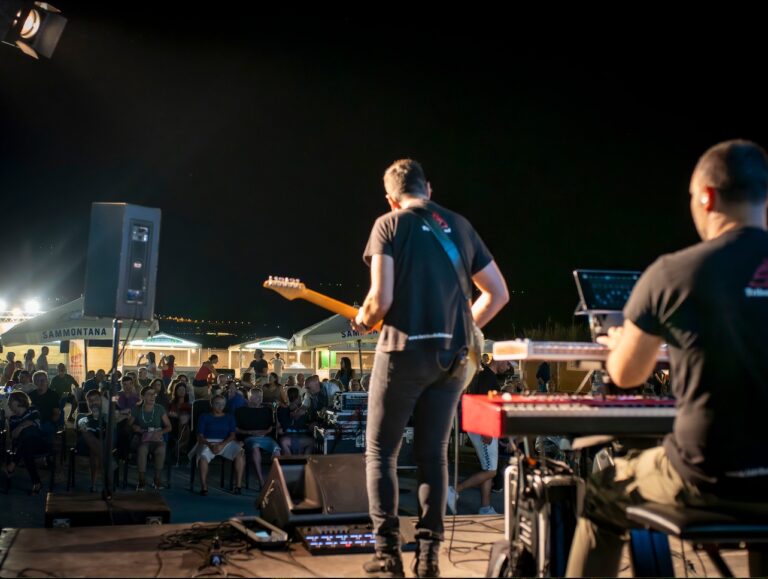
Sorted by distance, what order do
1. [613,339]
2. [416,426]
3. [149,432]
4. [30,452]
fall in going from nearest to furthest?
[613,339], [416,426], [30,452], [149,432]

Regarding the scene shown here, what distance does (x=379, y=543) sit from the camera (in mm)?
3094

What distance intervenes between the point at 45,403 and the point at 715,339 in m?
10.4

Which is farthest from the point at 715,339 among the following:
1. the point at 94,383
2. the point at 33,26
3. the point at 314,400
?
the point at 94,383

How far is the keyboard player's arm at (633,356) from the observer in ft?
7.07

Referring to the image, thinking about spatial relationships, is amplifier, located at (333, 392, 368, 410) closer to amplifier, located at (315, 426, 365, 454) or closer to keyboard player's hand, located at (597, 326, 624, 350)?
amplifier, located at (315, 426, 365, 454)

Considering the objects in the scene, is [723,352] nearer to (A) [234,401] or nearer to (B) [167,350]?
(A) [234,401]

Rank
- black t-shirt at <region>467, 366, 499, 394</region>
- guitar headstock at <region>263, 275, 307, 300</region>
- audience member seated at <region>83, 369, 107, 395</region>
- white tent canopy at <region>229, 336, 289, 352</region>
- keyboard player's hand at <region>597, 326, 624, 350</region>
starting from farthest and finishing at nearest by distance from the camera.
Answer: white tent canopy at <region>229, 336, 289, 352</region>, audience member seated at <region>83, 369, 107, 395</region>, black t-shirt at <region>467, 366, 499, 394</region>, guitar headstock at <region>263, 275, 307, 300</region>, keyboard player's hand at <region>597, 326, 624, 350</region>

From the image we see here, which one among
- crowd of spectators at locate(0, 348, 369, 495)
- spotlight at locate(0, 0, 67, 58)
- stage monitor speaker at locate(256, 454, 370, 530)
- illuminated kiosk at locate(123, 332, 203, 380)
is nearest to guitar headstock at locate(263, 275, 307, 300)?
stage monitor speaker at locate(256, 454, 370, 530)

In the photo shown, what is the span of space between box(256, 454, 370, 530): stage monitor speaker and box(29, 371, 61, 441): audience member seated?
689 centimetres

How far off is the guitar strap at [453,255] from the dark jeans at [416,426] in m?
0.21

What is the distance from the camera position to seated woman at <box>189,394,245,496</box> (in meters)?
9.35

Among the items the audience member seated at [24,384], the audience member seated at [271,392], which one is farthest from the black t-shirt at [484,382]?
the audience member seated at [24,384]

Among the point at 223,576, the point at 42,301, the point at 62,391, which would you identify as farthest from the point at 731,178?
the point at 42,301

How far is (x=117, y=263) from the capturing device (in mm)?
5750
